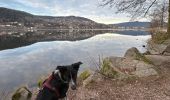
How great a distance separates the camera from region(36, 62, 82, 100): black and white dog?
25.3 feet

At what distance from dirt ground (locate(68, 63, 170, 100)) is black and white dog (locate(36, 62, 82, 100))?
459 centimetres

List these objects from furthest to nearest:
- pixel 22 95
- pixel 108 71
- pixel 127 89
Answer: pixel 22 95
pixel 108 71
pixel 127 89

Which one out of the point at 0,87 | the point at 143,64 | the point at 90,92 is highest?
the point at 143,64

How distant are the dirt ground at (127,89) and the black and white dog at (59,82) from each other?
4.59 metres

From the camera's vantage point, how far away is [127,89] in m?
13.6

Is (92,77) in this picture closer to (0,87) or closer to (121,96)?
(121,96)

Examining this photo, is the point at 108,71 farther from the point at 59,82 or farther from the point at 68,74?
the point at 68,74

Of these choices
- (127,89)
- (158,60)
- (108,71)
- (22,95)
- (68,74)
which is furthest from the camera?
(158,60)

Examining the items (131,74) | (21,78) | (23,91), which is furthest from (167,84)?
(21,78)

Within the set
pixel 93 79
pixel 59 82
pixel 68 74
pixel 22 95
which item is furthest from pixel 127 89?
pixel 22 95

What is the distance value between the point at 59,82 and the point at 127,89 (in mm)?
6333

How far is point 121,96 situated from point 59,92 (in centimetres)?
500

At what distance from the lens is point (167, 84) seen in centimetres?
1406

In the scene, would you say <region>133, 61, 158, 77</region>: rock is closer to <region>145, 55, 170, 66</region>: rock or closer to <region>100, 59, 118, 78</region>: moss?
<region>100, 59, 118, 78</region>: moss
